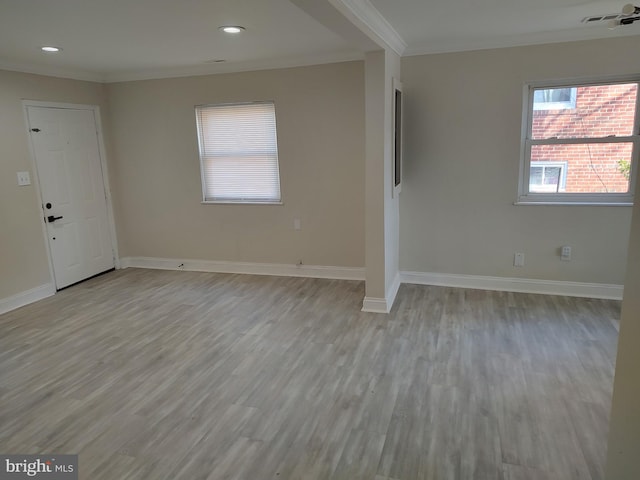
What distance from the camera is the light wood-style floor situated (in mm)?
2189

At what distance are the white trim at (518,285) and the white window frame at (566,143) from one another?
805 millimetres

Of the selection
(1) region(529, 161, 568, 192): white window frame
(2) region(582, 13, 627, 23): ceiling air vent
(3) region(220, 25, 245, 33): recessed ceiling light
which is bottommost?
(1) region(529, 161, 568, 192): white window frame

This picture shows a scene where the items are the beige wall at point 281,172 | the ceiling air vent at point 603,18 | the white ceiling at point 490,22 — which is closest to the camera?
the white ceiling at point 490,22

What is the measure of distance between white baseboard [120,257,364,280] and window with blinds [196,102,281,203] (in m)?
0.82

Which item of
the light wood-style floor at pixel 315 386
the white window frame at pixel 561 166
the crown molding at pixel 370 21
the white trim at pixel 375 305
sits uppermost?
the crown molding at pixel 370 21

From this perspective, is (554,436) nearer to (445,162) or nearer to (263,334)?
(263,334)

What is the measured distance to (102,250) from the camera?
5.58 metres

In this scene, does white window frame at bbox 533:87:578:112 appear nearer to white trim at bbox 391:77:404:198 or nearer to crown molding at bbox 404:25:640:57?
crown molding at bbox 404:25:640:57

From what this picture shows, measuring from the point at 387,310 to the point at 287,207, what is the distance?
179cm

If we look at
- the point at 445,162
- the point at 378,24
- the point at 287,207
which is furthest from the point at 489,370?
the point at 287,207

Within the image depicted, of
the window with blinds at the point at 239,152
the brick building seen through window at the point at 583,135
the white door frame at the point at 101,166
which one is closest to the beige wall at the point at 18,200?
the white door frame at the point at 101,166

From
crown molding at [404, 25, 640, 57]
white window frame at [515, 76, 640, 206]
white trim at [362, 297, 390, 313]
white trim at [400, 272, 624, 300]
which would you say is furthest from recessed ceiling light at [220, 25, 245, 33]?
white trim at [400, 272, 624, 300]

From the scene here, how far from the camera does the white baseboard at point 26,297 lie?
4.32 metres

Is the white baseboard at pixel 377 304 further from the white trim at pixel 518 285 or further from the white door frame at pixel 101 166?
the white door frame at pixel 101 166
